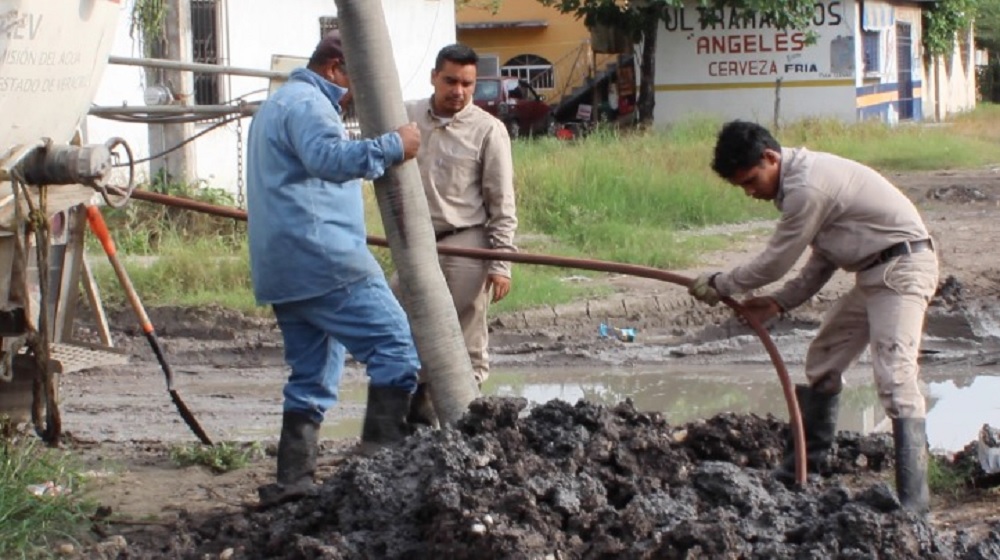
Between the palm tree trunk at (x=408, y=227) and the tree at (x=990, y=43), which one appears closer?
the palm tree trunk at (x=408, y=227)

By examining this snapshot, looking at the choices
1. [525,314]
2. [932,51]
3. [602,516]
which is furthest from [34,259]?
[932,51]

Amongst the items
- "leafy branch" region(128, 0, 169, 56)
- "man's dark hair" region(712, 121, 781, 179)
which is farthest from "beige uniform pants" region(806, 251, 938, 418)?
"leafy branch" region(128, 0, 169, 56)

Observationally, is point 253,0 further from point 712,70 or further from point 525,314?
point 712,70

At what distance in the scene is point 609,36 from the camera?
3008 cm

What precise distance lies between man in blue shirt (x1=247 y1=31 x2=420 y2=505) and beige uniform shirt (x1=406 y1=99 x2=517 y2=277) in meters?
1.09

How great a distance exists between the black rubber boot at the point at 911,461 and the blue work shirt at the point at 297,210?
2127 mm

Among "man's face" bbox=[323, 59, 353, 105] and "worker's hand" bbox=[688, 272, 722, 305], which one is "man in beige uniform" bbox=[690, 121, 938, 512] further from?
"man's face" bbox=[323, 59, 353, 105]

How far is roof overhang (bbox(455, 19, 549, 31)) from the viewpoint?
3816cm

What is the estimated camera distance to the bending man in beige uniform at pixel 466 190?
6977 mm

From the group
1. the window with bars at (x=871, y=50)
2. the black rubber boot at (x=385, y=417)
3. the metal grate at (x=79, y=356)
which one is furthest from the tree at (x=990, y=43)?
the black rubber boot at (x=385, y=417)

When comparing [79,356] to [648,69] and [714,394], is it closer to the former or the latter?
[714,394]

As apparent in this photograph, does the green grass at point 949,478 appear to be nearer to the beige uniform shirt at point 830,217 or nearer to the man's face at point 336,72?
the beige uniform shirt at point 830,217

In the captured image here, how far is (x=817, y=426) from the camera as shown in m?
6.48

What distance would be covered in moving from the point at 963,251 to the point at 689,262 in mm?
2738
